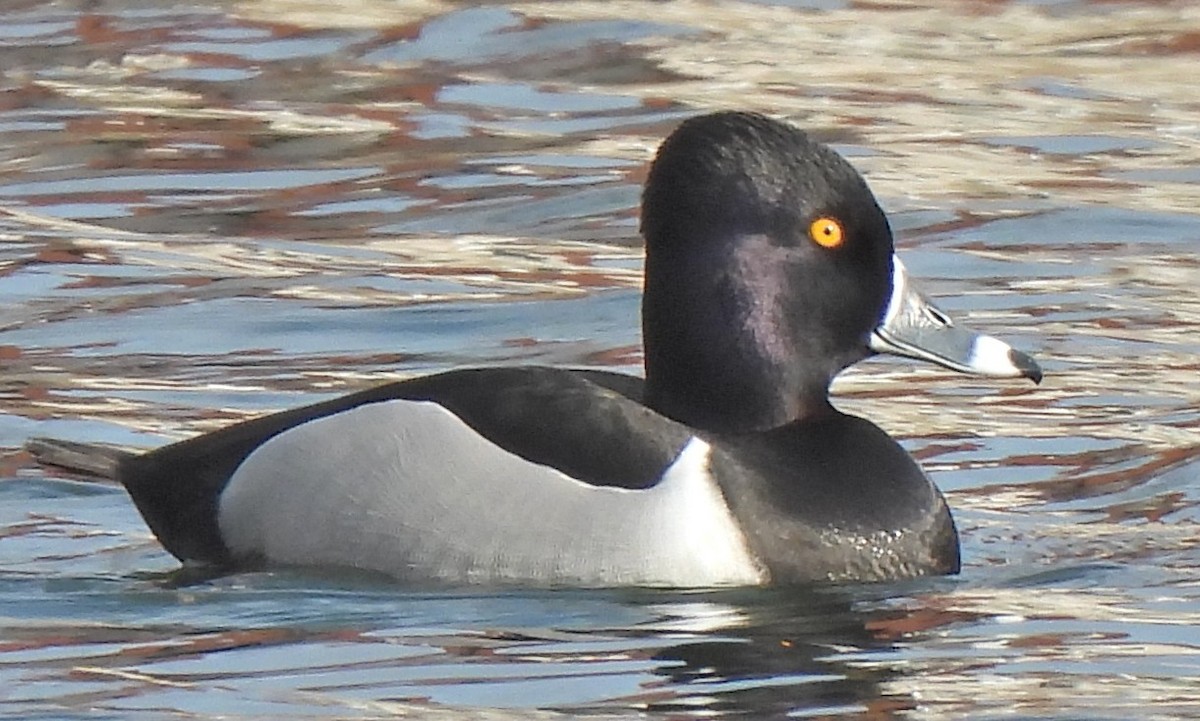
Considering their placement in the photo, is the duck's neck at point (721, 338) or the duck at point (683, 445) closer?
the duck at point (683, 445)

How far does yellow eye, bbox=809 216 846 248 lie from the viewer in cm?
664

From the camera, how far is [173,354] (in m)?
9.22

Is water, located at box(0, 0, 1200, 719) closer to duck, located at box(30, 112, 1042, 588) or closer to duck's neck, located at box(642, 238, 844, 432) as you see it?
duck, located at box(30, 112, 1042, 588)

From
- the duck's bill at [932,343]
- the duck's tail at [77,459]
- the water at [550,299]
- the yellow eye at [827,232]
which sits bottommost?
the water at [550,299]

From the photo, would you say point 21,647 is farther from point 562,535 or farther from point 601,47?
point 601,47

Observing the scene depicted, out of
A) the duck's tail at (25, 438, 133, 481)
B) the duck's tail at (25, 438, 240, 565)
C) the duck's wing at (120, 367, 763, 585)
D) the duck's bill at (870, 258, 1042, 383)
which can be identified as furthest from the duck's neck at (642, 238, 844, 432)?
the duck's tail at (25, 438, 133, 481)

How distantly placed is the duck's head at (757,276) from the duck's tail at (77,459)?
1259 millimetres

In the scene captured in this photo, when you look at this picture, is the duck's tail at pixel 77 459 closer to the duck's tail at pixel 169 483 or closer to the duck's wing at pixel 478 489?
the duck's tail at pixel 169 483

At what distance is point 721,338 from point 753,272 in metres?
0.15

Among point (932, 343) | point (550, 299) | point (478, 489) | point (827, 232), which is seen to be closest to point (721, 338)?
point (827, 232)

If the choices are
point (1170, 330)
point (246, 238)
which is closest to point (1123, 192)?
point (1170, 330)

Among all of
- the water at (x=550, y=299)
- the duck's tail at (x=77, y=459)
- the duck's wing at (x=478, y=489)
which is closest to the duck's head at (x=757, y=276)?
the duck's wing at (x=478, y=489)

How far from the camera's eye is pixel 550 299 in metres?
9.97

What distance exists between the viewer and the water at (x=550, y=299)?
19.2ft
